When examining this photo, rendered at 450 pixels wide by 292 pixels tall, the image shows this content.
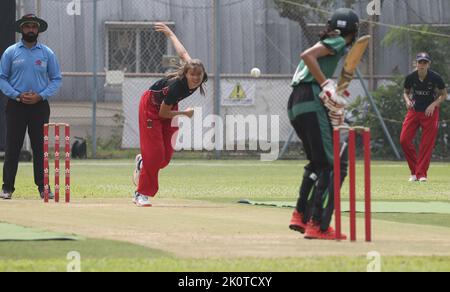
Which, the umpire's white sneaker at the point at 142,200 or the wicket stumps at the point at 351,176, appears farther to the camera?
the umpire's white sneaker at the point at 142,200

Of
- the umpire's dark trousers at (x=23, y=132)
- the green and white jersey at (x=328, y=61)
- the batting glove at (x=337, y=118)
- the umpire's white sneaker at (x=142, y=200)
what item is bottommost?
the umpire's white sneaker at (x=142, y=200)

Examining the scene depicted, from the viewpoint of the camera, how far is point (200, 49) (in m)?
32.0

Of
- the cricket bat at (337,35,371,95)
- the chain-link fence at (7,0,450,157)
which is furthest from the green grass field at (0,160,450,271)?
the chain-link fence at (7,0,450,157)

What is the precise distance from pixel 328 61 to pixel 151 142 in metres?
4.17

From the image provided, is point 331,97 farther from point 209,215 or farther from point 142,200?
point 142,200

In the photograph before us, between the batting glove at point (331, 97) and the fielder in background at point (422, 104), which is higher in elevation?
the batting glove at point (331, 97)


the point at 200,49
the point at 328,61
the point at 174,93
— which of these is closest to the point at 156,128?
the point at 174,93

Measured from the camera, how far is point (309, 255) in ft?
33.7

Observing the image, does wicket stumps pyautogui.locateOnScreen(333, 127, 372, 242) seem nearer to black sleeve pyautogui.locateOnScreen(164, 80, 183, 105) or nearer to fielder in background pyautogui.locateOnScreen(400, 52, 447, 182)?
black sleeve pyautogui.locateOnScreen(164, 80, 183, 105)

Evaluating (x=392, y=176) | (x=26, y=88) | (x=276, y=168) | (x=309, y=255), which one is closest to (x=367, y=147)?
(x=309, y=255)

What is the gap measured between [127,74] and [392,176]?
355 inches

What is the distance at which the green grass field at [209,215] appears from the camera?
955 cm

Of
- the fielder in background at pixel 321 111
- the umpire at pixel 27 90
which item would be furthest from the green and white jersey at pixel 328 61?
the umpire at pixel 27 90

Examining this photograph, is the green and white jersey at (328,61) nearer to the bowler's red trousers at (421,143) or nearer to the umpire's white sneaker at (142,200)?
the umpire's white sneaker at (142,200)
